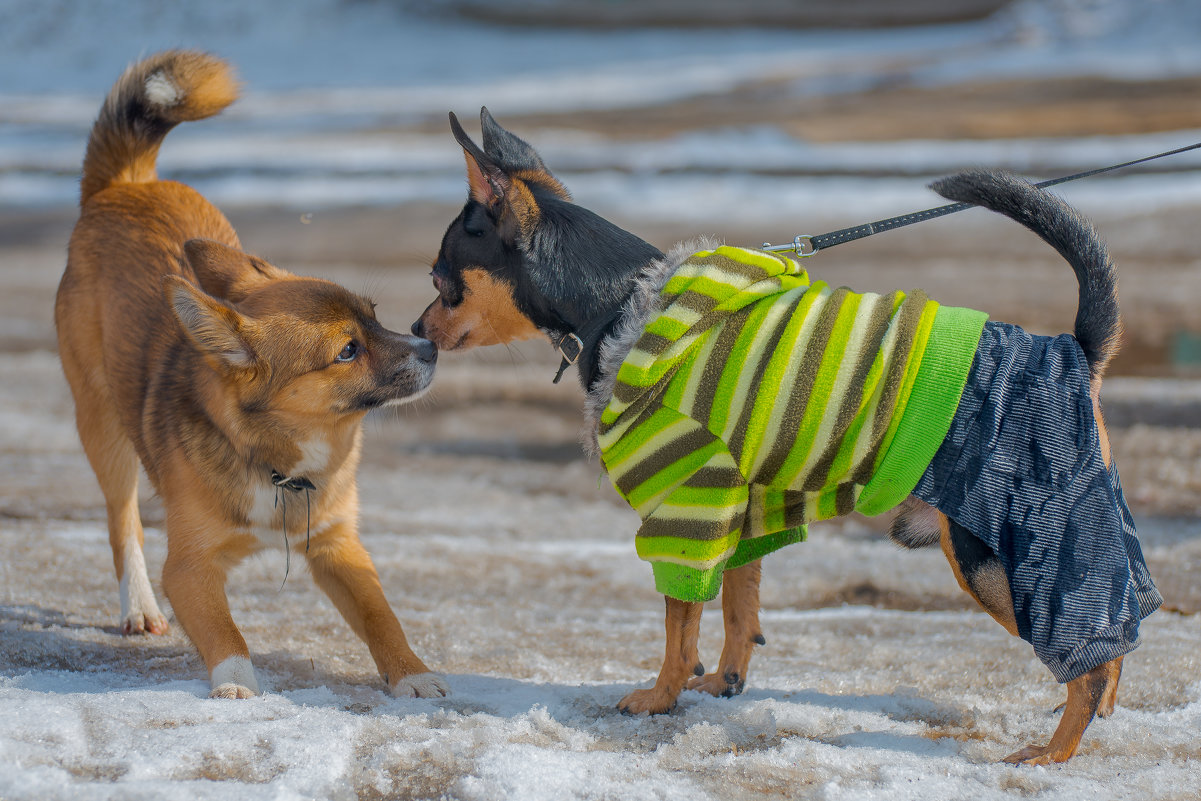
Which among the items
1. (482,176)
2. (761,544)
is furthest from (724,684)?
(482,176)

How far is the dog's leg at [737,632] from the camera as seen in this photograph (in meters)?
3.45

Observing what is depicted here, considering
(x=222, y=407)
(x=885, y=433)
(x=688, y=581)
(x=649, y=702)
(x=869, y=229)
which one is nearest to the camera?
(x=885, y=433)

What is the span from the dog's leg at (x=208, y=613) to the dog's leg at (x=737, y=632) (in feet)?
4.79

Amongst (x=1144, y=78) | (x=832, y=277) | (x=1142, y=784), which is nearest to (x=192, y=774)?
(x=1142, y=784)

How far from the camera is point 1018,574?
Result: 2.77 m

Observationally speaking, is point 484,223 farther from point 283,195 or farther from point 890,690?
point 283,195

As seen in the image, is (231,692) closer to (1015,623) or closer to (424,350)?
(424,350)

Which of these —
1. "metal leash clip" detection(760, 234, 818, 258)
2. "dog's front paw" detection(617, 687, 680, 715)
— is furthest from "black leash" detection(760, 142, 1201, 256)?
"dog's front paw" detection(617, 687, 680, 715)

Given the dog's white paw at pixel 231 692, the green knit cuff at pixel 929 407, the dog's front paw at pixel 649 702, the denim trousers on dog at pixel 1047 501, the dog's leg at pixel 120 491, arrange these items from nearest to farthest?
the denim trousers on dog at pixel 1047 501, the green knit cuff at pixel 929 407, the dog's white paw at pixel 231 692, the dog's front paw at pixel 649 702, the dog's leg at pixel 120 491

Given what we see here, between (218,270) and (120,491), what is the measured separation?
0.99m

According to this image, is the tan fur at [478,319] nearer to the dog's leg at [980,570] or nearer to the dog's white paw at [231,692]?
the dog's white paw at [231,692]

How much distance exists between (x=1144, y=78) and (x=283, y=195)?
61.2ft

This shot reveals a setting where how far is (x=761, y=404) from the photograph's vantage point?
9.46ft

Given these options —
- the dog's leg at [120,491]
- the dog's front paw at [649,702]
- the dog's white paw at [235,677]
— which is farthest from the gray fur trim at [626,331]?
the dog's leg at [120,491]
